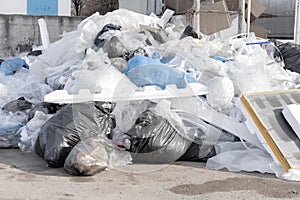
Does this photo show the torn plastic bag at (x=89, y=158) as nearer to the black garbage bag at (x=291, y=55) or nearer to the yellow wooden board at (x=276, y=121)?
the yellow wooden board at (x=276, y=121)

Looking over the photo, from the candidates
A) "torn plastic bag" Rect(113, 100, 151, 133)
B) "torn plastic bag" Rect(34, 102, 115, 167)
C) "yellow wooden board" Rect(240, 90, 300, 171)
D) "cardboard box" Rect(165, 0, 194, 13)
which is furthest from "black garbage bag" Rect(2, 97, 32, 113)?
"cardboard box" Rect(165, 0, 194, 13)

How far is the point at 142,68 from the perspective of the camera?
178 inches

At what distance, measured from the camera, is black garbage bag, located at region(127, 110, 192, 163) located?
4.02m

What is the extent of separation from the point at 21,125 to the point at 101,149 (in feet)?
4.54

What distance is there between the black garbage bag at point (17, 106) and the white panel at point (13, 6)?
7.24 m

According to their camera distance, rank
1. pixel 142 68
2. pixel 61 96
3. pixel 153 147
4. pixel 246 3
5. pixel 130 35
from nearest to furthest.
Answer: pixel 153 147 → pixel 61 96 → pixel 142 68 → pixel 130 35 → pixel 246 3

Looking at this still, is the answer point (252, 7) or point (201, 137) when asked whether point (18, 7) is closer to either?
point (252, 7)

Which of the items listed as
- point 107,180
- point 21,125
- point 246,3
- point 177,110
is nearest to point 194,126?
point 177,110

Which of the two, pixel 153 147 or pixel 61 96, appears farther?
pixel 61 96

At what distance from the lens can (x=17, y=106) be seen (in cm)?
516

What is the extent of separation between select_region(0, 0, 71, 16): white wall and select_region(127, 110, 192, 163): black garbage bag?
28.6 ft

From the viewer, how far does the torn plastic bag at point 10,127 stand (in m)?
4.68

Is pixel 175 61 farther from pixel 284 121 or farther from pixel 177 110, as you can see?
pixel 284 121

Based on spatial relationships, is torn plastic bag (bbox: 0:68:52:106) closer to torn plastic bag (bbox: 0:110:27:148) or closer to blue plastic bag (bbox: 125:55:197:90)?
torn plastic bag (bbox: 0:110:27:148)
